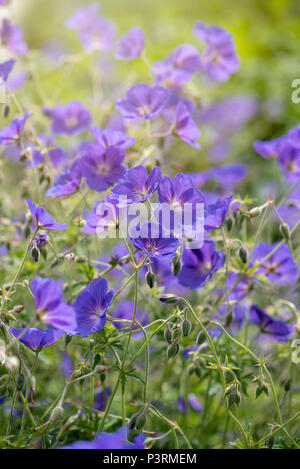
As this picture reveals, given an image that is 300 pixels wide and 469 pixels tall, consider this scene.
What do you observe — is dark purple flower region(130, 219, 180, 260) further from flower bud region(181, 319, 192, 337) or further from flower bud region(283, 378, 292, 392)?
flower bud region(283, 378, 292, 392)

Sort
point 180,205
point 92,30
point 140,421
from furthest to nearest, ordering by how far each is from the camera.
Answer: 1. point 92,30
2. point 180,205
3. point 140,421

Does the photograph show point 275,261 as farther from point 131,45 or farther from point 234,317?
point 131,45

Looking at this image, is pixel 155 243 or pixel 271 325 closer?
pixel 155 243

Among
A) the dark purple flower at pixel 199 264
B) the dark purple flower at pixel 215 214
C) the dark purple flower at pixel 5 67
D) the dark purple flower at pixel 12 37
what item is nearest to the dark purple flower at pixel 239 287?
the dark purple flower at pixel 199 264

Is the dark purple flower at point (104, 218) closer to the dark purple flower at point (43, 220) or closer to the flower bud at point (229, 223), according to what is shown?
the dark purple flower at point (43, 220)

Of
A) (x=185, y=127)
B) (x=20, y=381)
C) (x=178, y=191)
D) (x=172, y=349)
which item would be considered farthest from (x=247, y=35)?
(x=20, y=381)

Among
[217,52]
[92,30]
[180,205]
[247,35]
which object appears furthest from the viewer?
[247,35]
